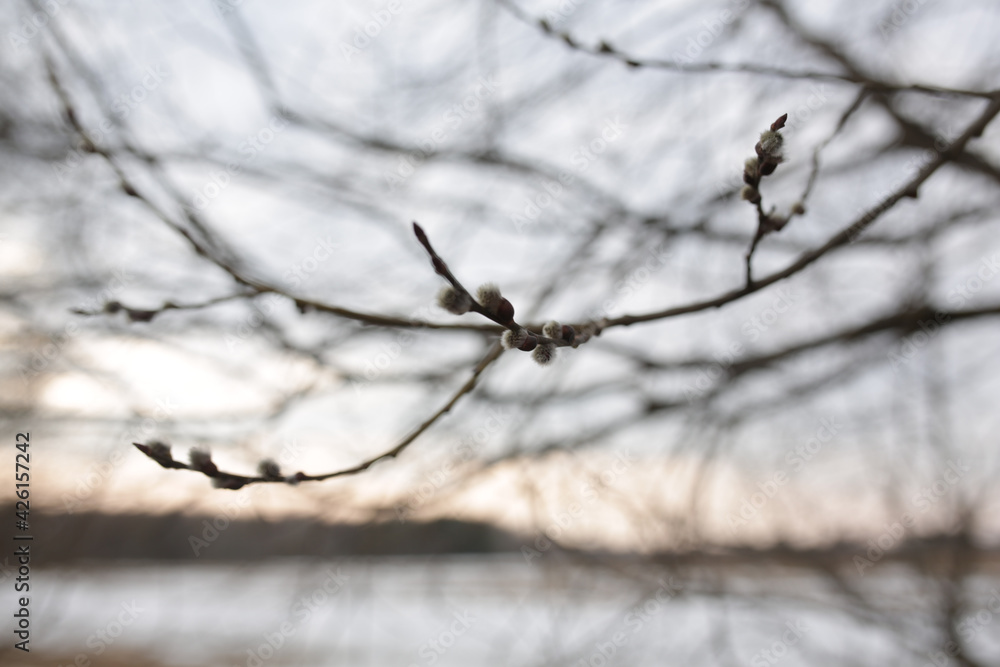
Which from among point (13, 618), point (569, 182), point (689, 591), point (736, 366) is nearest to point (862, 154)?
point (736, 366)

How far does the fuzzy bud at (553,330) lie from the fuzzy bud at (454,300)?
7.0 inches

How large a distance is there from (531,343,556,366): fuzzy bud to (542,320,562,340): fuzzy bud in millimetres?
16

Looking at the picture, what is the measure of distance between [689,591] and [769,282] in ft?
8.69

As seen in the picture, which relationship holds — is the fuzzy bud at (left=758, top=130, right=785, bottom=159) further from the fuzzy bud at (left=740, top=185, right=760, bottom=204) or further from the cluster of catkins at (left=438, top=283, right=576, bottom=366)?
the cluster of catkins at (left=438, top=283, right=576, bottom=366)

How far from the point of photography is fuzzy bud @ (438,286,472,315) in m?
0.76

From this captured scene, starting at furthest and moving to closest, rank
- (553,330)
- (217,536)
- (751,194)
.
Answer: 1. (217,536)
2. (751,194)
3. (553,330)

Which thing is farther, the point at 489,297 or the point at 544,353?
the point at 544,353

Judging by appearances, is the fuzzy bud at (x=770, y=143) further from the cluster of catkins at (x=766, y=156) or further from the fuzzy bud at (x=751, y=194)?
the fuzzy bud at (x=751, y=194)

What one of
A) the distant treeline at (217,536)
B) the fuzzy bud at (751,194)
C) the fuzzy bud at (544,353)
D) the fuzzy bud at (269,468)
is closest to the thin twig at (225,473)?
the fuzzy bud at (269,468)

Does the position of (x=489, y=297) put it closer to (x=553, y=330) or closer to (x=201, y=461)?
(x=553, y=330)

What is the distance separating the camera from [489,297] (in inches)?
31.0

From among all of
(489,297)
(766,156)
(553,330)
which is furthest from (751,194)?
(489,297)

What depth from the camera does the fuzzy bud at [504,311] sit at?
80 cm

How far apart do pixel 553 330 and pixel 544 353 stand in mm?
38
